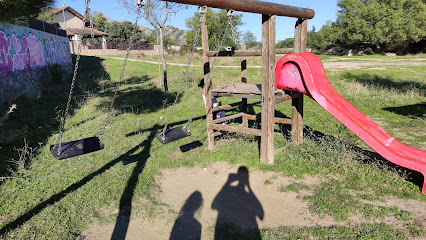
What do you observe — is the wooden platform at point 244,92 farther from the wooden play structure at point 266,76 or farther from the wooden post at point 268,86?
the wooden post at point 268,86

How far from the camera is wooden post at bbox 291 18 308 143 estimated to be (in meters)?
5.47

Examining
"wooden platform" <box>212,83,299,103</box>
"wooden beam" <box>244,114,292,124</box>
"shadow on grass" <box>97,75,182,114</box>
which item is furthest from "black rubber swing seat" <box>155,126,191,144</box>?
"shadow on grass" <box>97,75,182,114</box>

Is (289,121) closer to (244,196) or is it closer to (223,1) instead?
(244,196)

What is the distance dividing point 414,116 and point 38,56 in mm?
15007

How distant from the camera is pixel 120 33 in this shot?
6681 cm

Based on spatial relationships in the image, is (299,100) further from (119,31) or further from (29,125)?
(119,31)

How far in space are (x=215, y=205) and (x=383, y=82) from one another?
14198 millimetres

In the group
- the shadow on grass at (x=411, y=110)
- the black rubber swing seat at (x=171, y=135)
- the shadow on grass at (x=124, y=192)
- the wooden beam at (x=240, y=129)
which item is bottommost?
the shadow on grass at (x=124, y=192)

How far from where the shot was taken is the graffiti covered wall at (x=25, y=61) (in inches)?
406

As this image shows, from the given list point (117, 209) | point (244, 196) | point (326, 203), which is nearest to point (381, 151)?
point (326, 203)

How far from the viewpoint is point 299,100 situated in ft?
19.2

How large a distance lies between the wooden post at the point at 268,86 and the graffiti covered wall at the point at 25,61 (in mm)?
9207

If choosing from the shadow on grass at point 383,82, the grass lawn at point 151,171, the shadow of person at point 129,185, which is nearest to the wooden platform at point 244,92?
the grass lawn at point 151,171

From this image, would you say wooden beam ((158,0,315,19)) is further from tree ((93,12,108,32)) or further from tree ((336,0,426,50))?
tree ((93,12,108,32))
